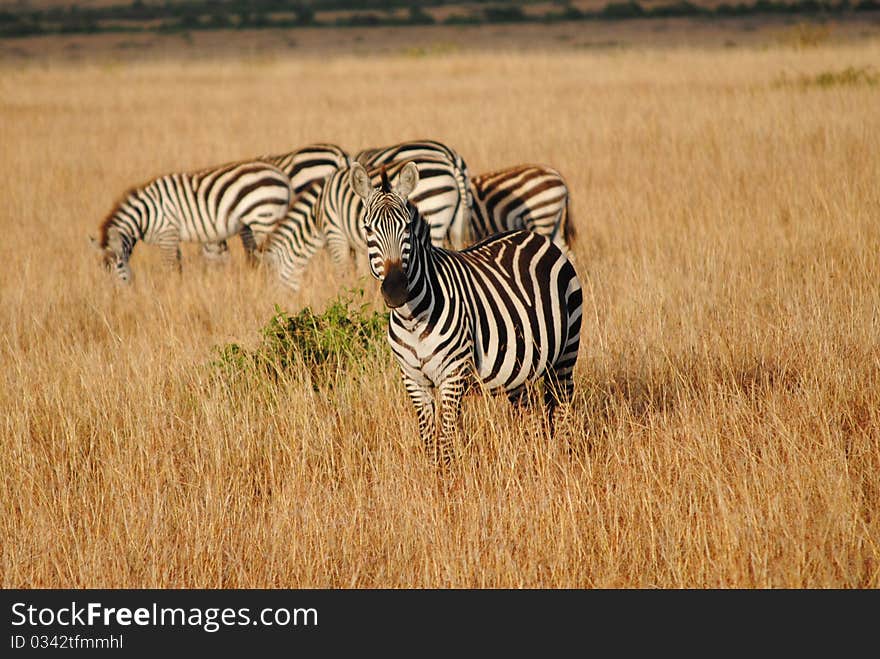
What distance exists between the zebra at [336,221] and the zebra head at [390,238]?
15.5ft

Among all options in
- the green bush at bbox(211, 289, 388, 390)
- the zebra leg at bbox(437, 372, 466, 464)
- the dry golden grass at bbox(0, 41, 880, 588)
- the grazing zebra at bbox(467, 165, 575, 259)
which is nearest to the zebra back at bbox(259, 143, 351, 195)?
the dry golden grass at bbox(0, 41, 880, 588)

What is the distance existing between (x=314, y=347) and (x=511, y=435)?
1803mm

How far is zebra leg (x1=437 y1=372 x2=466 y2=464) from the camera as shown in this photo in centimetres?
458

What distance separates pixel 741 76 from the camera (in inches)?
986

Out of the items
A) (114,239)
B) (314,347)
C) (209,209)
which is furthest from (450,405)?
(209,209)

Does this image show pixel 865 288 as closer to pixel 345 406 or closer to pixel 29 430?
pixel 345 406

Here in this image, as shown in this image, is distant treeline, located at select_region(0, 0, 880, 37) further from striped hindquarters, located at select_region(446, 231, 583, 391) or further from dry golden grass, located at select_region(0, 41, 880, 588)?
striped hindquarters, located at select_region(446, 231, 583, 391)

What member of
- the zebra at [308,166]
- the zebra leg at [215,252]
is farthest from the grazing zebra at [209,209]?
the zebra at [308,166]

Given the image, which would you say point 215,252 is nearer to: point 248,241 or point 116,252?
point 248,241

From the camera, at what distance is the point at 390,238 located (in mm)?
4340

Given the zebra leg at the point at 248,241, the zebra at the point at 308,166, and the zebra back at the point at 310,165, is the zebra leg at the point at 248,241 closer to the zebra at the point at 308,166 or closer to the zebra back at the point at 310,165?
the zebra at the point at 308,166

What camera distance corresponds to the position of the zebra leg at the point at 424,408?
15.6 ft

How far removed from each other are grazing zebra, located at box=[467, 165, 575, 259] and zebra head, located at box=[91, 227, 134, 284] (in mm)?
3625

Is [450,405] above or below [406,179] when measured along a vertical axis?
below
